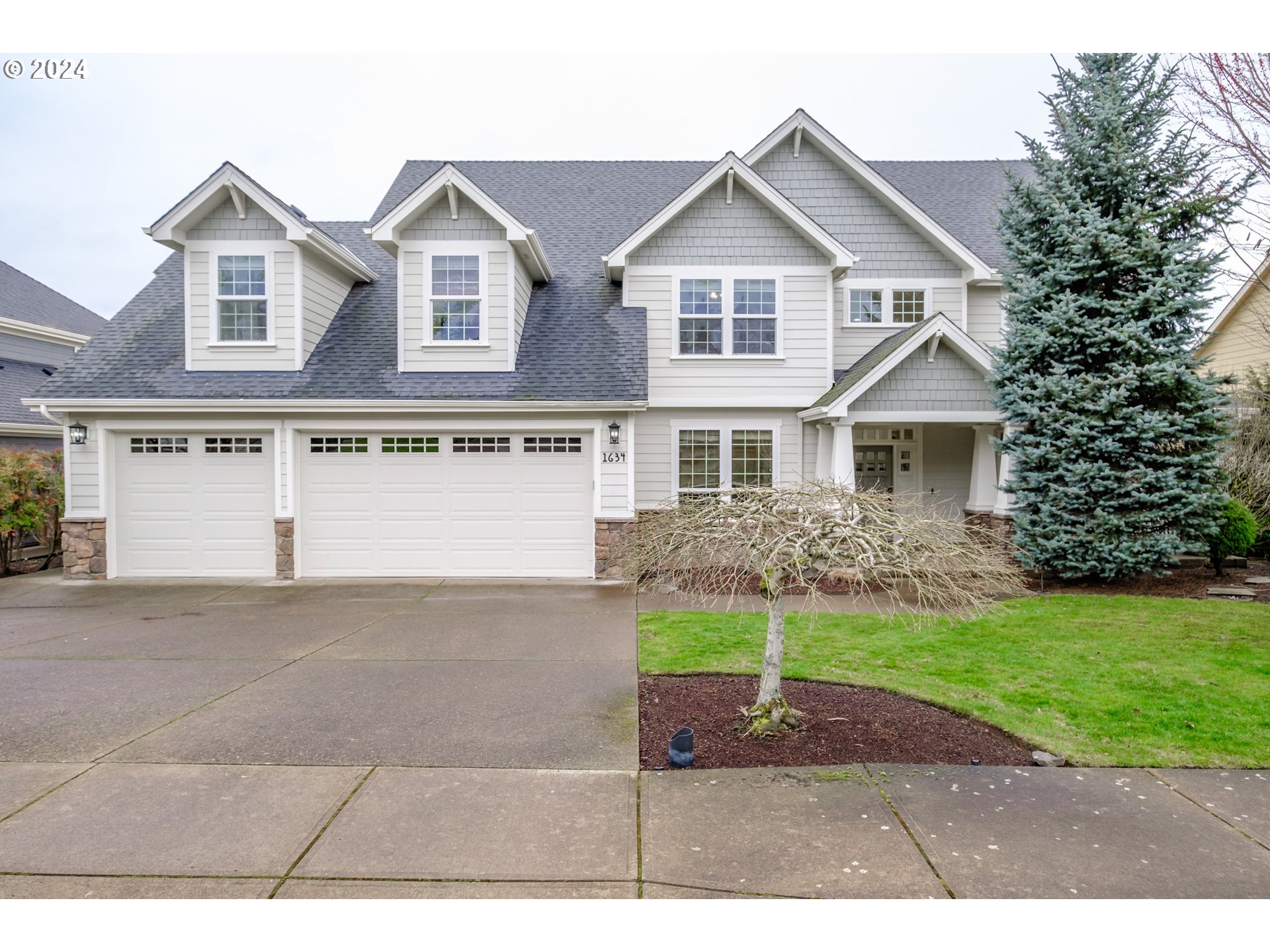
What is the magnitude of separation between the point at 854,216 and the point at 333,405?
32.9ft

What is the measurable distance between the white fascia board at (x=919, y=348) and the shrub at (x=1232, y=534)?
13.3 feet

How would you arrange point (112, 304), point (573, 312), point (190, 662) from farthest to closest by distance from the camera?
1. point (112, 304)
2. point (573, 312)
3. point (190, 662)

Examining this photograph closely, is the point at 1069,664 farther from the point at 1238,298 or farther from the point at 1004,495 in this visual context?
the point at 1238,298

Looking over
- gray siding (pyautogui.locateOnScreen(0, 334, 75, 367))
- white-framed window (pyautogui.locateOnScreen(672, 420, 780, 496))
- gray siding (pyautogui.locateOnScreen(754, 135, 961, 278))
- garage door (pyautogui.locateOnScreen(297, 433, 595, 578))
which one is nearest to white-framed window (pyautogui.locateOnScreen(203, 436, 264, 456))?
garage door (pyautogui.locateOnScreen(297, 433, 595, 578))

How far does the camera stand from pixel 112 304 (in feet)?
150

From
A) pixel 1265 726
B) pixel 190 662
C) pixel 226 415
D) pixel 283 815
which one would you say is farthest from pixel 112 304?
pixel 1265 726

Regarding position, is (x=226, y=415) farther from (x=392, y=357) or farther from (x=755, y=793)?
(x=755, y=793)

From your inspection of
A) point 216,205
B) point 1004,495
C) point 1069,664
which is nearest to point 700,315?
point 1004,495

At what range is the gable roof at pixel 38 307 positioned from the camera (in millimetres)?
18766

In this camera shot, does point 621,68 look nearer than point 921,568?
No

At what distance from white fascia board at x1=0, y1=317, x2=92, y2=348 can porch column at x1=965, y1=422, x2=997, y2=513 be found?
784 inches

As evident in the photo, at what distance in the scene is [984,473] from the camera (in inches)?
479

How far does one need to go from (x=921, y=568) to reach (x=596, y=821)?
2.43 metres

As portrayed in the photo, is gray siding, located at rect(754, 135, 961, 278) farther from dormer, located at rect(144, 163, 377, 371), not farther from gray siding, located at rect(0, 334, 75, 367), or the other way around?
gray siding, located at rect(0, 334, 75, 367)
